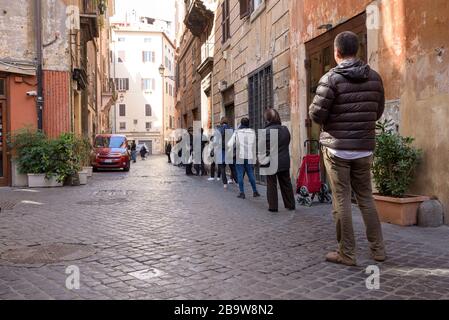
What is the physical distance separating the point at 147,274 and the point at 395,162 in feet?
13.0

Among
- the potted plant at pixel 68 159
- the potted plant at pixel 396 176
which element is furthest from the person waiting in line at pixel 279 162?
the potted plant at pixel 68 159

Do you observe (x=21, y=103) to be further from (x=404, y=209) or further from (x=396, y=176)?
(x=404, y=209)

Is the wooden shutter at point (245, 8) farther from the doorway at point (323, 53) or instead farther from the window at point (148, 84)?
the window at point (148, 84)

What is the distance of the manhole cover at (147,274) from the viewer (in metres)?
4.33

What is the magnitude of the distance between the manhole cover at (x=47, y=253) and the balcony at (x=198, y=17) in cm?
1765

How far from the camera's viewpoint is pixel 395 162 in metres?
6.77

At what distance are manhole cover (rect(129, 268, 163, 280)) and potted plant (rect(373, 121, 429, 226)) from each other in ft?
11.8

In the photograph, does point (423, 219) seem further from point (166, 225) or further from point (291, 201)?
point (166, 225)

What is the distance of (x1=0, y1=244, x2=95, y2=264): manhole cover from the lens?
16.4 ft

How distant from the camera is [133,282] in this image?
13.7 feet

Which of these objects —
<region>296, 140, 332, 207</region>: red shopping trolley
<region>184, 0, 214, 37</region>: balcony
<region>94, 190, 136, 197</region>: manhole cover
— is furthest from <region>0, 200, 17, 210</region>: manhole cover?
<region>184, 0, 214, 37</region>: balcony

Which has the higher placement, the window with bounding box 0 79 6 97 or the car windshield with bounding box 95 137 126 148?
the window with bounding box 0 79 6 97

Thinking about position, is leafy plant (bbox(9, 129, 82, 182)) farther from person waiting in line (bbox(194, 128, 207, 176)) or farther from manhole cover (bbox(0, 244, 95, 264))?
manhole cover (bbox(0, 244, 95, 264))

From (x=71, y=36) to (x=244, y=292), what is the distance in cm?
1309
